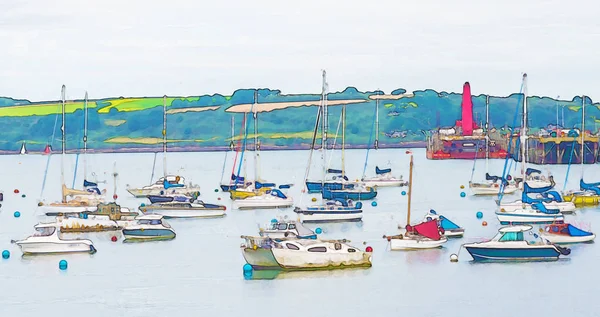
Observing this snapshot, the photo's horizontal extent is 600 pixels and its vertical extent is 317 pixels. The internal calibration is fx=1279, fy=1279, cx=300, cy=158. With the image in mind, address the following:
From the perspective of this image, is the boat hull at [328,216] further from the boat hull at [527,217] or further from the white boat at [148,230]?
the white boat at [148,230]

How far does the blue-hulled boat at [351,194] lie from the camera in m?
67.8

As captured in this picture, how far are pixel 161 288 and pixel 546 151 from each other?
3937 inches

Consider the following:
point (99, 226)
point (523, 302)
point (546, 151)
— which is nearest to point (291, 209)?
point (99, 226)

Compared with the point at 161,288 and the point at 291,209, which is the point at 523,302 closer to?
the point at 161,288

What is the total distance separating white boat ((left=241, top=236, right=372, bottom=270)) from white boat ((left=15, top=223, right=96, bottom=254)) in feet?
26.2

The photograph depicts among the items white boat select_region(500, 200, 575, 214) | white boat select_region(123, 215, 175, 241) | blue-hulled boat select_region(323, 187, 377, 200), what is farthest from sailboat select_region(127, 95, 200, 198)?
white boat select_region(500, 200, 575, 214)

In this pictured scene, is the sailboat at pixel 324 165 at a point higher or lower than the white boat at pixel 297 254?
higher

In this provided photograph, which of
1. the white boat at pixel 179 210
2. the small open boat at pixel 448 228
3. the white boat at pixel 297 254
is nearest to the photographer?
the white boat at pixel 297 254

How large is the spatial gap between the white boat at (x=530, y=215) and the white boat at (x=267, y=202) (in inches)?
567

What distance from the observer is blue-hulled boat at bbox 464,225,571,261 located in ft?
137

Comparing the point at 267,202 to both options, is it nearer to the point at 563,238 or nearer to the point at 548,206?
the point at 548,206

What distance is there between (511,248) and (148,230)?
15099 mm

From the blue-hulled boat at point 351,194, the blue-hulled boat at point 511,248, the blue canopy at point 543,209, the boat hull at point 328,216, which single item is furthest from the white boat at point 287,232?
the blue-hulled boat at point 351,194

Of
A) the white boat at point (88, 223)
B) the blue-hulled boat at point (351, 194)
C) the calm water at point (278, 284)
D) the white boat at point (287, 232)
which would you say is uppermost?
the blue-hulled boat at point (351, 194)
